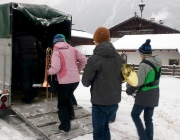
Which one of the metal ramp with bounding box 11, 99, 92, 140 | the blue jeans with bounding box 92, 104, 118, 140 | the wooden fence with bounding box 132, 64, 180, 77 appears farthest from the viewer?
the wooden fence with bounding box 132, 64, 180, 77

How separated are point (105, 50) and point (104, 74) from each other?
0.33 m

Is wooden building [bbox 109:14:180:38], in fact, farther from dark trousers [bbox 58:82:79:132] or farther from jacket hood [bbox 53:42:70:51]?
dark trousers [bbox 58:82:79:132]

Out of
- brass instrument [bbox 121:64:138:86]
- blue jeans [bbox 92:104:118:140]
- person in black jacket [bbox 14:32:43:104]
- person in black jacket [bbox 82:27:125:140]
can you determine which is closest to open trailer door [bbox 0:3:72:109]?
person in black jacket [bbox 14:32:43:104]

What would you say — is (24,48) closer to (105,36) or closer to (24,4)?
(24,4)

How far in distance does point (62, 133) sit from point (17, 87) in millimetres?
3466

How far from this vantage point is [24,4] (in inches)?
202

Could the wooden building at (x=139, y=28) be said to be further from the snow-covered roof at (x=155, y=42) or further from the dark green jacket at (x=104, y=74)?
the dark green jacket at (x=104, y=74)

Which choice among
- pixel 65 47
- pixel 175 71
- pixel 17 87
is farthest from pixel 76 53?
pixel 175 71

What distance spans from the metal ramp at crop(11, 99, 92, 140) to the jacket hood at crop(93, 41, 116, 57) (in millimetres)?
1999

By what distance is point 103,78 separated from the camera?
9.96 ft

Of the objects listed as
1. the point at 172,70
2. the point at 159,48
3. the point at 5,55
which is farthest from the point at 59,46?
the point at 159,48

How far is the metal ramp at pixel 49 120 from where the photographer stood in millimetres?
4301

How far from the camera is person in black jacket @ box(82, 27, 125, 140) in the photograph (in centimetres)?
302

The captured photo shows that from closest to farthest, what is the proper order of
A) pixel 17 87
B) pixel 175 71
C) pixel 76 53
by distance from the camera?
pixel 76 53 → pixel 17 87 → pixel 175 71
